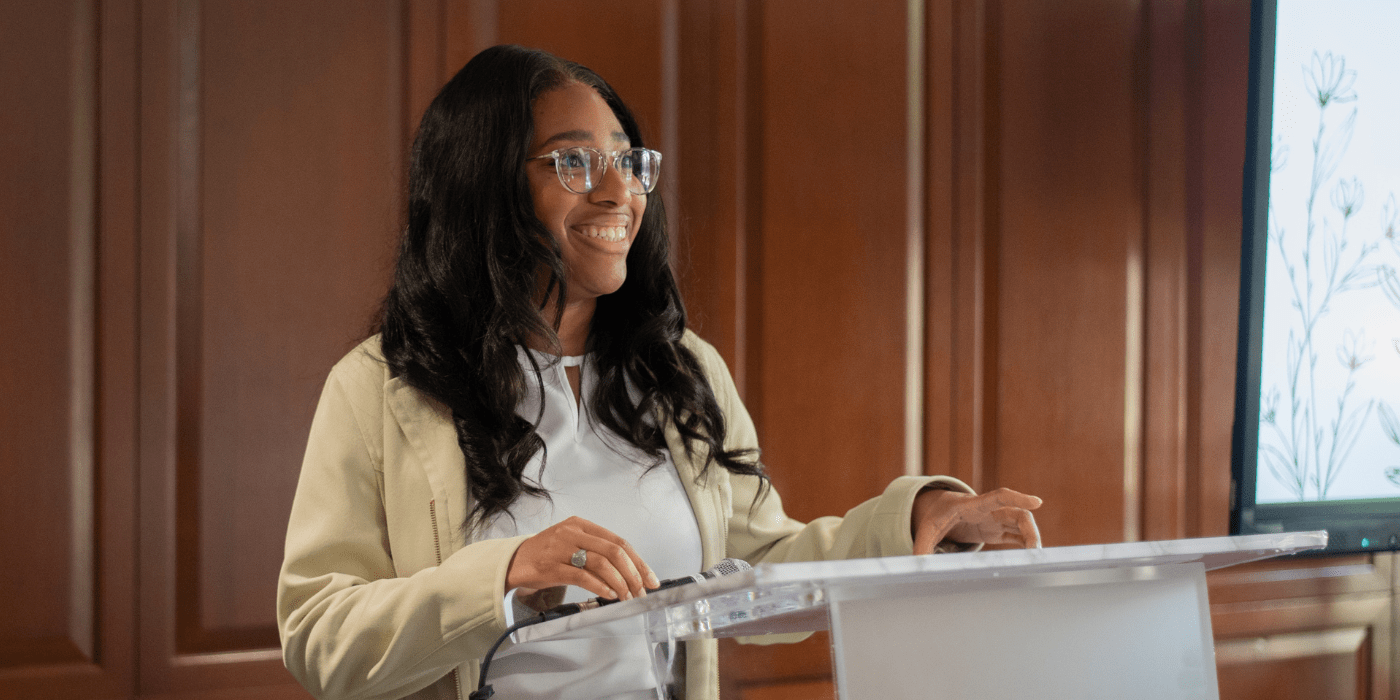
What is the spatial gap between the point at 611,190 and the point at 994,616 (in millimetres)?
795

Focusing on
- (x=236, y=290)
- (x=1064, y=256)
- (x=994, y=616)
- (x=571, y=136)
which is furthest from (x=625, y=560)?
(x=1064, y=256)

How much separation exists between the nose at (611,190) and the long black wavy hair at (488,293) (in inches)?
3.3

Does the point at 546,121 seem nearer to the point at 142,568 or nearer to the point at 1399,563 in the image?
the point at 142,568

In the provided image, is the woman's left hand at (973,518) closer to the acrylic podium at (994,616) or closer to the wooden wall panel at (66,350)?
the acrylic podium at (994,616)

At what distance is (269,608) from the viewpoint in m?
1.68

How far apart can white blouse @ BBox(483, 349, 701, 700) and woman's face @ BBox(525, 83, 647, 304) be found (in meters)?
0.13

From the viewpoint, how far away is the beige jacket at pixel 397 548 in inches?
36.3

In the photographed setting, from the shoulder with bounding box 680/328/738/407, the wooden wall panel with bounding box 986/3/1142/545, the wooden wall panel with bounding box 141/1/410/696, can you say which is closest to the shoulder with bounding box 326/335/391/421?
the shoulder with bounding box 680/328/738/407

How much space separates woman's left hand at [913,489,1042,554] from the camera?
923mm

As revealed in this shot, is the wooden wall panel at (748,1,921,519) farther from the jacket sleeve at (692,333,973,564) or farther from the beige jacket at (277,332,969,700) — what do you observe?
the beige jacket at (277,332,969,700)

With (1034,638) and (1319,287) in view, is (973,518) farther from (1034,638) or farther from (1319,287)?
(1319,287)

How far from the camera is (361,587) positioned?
101 centimetres

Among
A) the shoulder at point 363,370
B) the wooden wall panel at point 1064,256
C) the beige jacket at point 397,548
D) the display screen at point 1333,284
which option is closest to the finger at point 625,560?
the beige jacket at point 397,548

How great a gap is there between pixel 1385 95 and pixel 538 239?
2083mm
